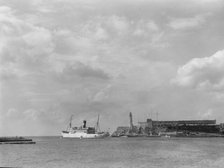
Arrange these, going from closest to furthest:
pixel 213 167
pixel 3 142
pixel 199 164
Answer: pixel 213 167 < pixel 199 164 < pixel 3 142

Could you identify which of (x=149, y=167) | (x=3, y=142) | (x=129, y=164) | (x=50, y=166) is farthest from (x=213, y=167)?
(x=3, y=142)

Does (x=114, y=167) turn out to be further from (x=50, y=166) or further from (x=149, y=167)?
(x=50, y=166)

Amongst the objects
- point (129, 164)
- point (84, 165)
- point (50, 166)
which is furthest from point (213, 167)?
point (50, 166)

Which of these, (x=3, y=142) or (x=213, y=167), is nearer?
(x=213, y=167)

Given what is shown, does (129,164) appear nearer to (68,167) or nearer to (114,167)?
(114,167)

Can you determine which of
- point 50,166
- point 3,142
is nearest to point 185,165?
point 50,166

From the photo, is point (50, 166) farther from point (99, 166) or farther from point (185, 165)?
point (185, 165)

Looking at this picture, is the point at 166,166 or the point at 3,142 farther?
the point at 3,142

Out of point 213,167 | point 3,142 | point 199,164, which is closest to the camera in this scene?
point 213,167
